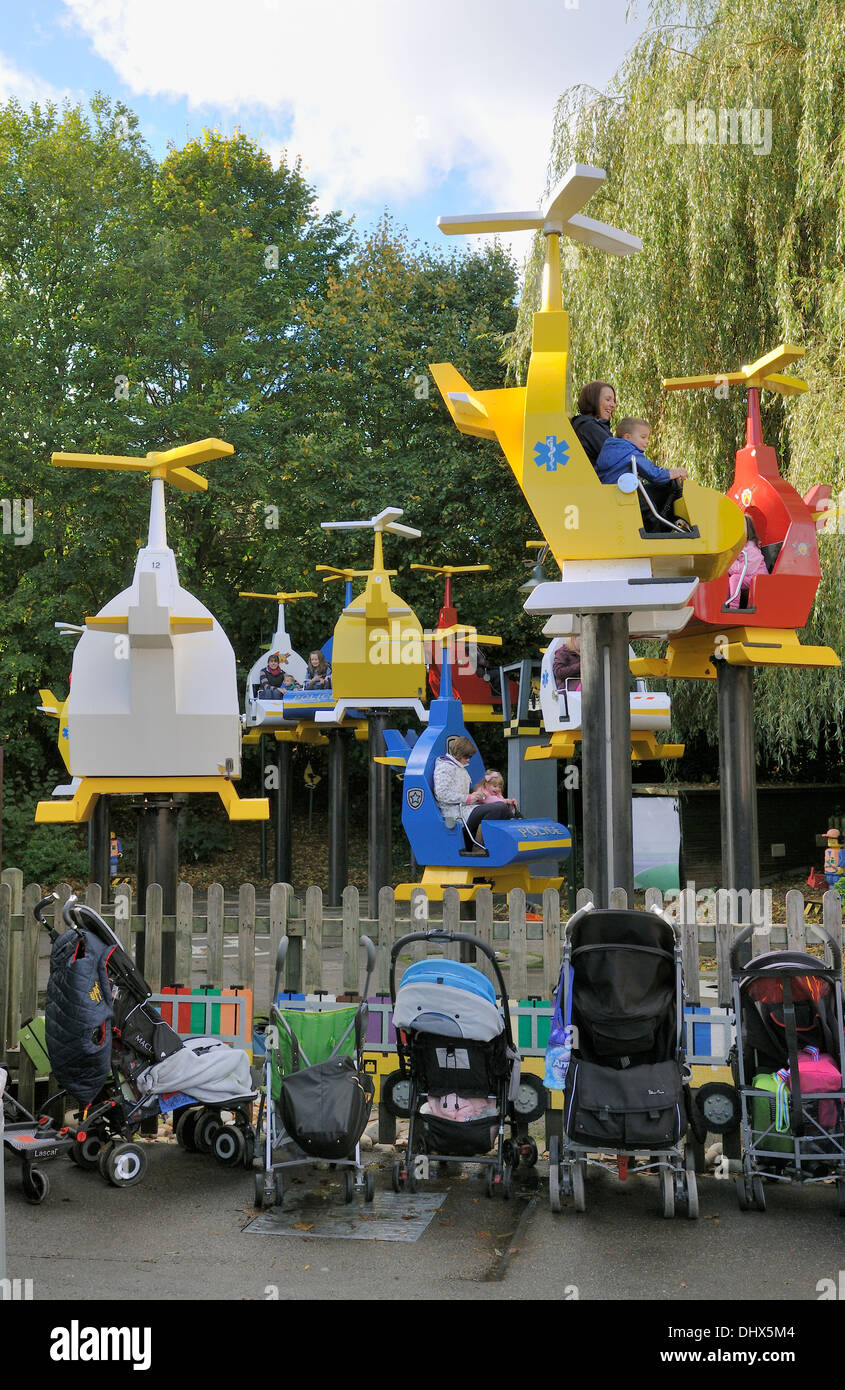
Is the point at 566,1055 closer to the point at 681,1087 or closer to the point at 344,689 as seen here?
the point at 681,1087

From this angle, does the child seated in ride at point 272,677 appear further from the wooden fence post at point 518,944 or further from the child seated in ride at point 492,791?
the wooden fence post at point 518,944

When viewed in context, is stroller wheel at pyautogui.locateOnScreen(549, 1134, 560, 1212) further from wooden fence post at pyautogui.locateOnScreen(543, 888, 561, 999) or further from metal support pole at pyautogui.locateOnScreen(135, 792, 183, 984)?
metal support pole at pyautogui.locateOnScreen(135, 792, 183, 984)

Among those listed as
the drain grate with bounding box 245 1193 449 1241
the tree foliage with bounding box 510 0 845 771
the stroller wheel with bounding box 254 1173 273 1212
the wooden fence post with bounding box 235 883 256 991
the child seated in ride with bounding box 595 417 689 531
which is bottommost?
the drain grate with bounding box 245 1193 449 1241

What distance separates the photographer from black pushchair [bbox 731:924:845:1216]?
534 centimetres

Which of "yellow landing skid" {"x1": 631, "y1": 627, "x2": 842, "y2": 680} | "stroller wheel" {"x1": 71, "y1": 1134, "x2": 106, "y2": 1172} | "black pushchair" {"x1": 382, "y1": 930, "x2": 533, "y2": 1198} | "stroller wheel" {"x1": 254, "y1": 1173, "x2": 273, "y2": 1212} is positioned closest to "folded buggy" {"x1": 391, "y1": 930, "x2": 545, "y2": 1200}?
"black pushchair" {"x1": 382, "y1": 930, "x2": 533, "y2": 1198}

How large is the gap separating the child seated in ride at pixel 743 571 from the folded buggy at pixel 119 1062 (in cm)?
410

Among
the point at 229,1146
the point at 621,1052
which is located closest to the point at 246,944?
the point at 229,1146

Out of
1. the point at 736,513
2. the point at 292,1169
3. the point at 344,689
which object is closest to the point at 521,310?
the point at 344,689

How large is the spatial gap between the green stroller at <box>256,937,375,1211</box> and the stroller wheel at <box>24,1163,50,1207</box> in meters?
0.94

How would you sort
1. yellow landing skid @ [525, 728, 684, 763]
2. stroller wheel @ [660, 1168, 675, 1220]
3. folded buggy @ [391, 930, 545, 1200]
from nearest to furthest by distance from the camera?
stroller wheel @ [660, 1168, 675, 1220]
folded buggy @ [391, 930, 545, 1200]
yellow landing skid @ [525, 728, 684, 763]

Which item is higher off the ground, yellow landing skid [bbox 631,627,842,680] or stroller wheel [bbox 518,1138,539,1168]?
yellow landing skid [bbox 631,627,842,680]

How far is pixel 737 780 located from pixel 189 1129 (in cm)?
417

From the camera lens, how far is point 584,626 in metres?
7.07

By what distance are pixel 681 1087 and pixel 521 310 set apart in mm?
13357
